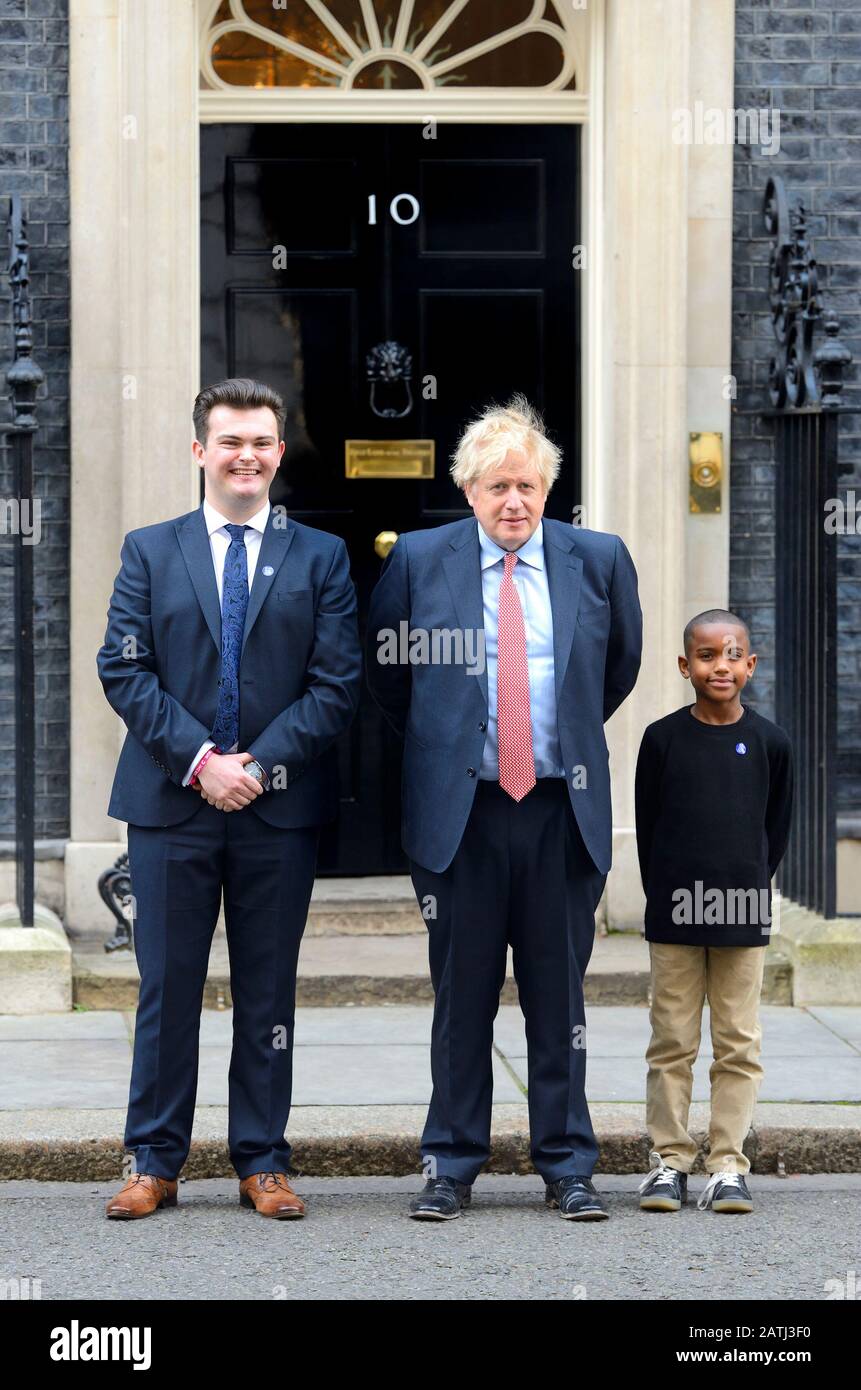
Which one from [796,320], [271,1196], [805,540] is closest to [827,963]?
[805,540]

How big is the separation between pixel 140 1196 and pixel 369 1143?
0.84 m

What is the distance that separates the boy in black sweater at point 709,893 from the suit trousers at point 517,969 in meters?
0.24

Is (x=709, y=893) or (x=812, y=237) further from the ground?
(x=812, y=237)

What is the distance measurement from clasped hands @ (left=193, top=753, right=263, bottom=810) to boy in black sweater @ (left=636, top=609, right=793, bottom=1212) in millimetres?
1076

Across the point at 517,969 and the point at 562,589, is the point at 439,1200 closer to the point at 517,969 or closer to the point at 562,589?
the point at 517,969

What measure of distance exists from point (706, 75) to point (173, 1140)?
16.2 feet

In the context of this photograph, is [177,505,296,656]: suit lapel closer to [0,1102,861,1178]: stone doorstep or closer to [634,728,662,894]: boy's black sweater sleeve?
[634,728,662,894]: boy's black sweater sleeve

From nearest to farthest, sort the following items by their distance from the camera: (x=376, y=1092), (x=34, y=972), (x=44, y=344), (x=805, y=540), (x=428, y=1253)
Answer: (x=428, y=1253)
(x=376, y=1092)
(x=34, y=972)
(x=805, y=540)
(x=44, y=344)

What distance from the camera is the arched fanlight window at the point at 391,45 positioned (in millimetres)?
8516

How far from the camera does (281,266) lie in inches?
334

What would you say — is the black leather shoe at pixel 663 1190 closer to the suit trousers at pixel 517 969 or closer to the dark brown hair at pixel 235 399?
the suit trousers at pixel 517 969

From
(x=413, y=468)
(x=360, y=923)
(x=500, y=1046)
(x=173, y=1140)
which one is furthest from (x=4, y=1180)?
(x=413, y=468)

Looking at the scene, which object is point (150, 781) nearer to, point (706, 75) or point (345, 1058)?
point (345, 1058)

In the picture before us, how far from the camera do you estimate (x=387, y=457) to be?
8531 mm
